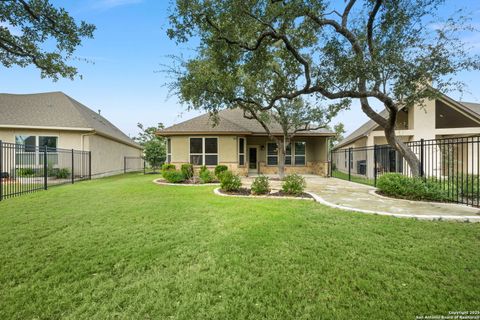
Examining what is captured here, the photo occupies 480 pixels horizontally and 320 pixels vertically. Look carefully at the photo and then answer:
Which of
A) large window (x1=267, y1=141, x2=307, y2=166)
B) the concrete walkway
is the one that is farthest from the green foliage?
large window (x1=267, y1=141, x2=307, y2=166)

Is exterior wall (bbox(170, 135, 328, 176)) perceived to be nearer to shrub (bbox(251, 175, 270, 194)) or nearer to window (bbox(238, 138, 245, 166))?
window (bbox(238, 138, 245, 166))

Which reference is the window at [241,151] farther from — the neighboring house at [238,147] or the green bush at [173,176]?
the green bush at [173,176]

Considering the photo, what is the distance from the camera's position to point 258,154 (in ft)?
61.3

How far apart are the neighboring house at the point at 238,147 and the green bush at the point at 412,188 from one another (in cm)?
857

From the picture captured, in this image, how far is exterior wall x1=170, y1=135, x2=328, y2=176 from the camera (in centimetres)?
1585

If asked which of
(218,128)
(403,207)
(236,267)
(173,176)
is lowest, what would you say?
(236,267)

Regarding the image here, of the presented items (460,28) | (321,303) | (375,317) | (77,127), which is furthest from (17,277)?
(77,127)

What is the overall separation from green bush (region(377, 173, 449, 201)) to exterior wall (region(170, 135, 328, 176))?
839cm

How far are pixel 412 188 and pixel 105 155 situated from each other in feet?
63.8

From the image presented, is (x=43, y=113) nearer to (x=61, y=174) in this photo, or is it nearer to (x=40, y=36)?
(x=61, y=174)

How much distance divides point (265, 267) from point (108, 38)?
1398 centimetres

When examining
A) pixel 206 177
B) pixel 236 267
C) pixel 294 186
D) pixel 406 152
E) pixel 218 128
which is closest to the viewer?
pixel 236 267

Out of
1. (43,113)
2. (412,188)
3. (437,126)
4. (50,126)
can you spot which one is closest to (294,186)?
(412,188)

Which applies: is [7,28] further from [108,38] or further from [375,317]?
[375,317]
